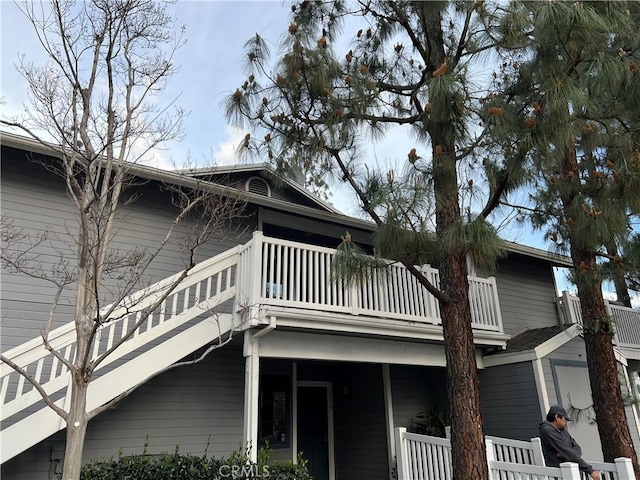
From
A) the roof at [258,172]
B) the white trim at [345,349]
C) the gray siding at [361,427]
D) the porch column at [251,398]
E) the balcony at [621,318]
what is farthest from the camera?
the balcony at [621,318]

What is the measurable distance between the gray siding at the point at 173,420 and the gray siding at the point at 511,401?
4.54 metres

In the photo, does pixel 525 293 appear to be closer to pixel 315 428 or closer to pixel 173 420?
pixel 315 428

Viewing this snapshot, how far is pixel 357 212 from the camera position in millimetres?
4906

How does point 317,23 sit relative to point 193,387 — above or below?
above

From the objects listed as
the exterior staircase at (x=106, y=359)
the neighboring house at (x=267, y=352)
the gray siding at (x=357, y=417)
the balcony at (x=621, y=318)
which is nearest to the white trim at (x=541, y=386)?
the neighboring house at (x=267, y=352)

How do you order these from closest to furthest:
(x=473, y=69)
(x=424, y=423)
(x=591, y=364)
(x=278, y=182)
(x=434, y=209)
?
(x=434, y=209)
(x=473, y=69)
(x=591, y=364)
(x=278, y=182)
(x=424, y=423)

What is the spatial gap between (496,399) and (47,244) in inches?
306

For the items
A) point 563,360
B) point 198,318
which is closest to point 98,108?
point 198,318

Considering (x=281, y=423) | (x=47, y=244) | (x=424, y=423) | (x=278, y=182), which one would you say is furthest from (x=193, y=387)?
(x=424, y=423)

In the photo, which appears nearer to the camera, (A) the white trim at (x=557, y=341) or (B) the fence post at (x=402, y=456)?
(B) the fence post at (x=402, y=456)

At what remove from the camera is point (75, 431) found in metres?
3.61

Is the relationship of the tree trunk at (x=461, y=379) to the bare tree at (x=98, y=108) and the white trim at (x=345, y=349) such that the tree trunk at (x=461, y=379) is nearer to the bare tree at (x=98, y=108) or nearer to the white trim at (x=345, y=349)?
the white trim at (x=345, y=349)

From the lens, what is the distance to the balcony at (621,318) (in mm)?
10570

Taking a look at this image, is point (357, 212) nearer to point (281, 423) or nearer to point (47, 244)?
point (47, 244)
